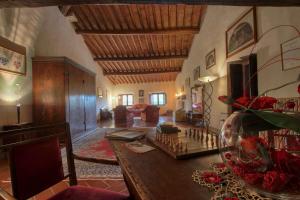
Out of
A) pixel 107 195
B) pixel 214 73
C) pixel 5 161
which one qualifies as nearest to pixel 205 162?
pixel 107 195

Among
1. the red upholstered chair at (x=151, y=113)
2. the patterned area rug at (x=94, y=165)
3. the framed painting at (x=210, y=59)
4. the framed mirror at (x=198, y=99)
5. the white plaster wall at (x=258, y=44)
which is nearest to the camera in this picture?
the white plaster wall at (x=258, y=44)

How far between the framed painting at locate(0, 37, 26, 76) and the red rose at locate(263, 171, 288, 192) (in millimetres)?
4182

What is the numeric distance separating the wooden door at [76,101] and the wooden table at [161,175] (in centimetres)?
400

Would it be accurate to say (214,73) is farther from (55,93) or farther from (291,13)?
(55,93)

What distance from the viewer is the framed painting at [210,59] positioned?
184 inches

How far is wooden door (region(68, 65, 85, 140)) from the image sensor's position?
4617 millimetres

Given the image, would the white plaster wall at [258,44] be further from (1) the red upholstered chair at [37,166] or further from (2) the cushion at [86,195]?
(1) the red upholstered chair at [37,166]

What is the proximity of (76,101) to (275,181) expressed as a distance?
5018 mm

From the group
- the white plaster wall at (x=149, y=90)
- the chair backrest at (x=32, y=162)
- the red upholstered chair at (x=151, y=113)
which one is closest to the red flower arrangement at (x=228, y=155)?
the chair backrest at (x=32, y=162)

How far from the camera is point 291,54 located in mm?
2184

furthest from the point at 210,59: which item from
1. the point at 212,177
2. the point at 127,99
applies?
the point at 127,99

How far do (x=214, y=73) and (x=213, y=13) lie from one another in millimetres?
1584

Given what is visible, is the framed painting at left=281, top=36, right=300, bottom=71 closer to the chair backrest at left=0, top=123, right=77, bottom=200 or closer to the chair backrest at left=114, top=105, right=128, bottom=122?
the chair backrest at left=0, top=123, right=77, bottom=200

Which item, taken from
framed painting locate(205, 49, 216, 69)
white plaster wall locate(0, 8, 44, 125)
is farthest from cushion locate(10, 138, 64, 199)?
framed painting locate(205, 49, 216, 69)
